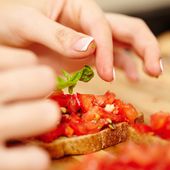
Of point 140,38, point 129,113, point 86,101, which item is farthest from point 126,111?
point 140,38

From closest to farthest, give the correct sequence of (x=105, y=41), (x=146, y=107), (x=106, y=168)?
(x=106, y=168)
(x=105, y=41)
(x=146, y=107)

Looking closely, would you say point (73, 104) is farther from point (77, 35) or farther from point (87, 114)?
point (77, 35)

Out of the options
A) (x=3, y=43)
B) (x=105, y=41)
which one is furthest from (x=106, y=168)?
(x=3, y=43)

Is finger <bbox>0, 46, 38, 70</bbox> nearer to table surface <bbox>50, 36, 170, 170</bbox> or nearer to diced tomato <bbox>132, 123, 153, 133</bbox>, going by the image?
diced tomato <bbox>132, 123, 153, 133</bbox>

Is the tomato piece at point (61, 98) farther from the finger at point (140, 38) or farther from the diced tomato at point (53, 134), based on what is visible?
the finger at point (140, 38)

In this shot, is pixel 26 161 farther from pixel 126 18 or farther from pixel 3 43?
pixel 126 18

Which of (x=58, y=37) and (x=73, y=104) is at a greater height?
(x=58, y=37)

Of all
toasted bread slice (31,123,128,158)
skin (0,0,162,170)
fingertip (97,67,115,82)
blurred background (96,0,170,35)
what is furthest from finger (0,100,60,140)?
blurred background (96,0,170,35)
